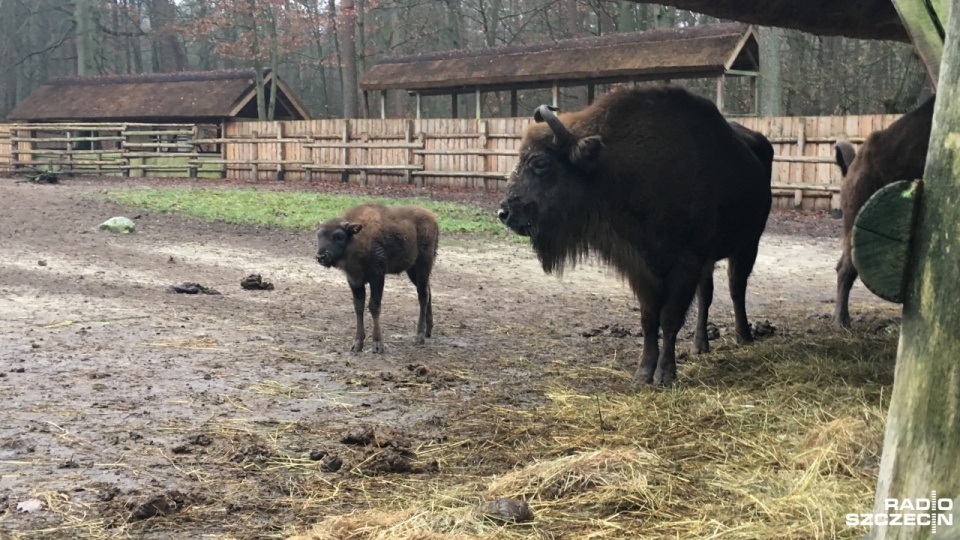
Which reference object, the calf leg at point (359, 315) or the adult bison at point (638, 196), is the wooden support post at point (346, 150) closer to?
the calf leg at point (359, 315)

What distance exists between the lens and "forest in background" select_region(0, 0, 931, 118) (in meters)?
29.5

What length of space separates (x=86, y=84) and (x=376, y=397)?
3667 cm

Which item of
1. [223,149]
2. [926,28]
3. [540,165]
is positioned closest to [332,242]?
[540,165]

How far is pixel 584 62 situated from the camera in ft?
89.0

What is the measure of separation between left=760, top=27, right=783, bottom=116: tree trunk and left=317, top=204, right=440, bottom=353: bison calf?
58.4 feet

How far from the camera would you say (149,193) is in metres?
22.5

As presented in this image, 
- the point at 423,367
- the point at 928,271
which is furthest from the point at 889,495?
the point at 423,367

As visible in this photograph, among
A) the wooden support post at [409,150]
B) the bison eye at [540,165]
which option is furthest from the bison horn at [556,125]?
the wooden support post at [409,150]

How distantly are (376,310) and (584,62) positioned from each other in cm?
2017

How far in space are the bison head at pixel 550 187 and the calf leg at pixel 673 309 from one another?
2.65 feet

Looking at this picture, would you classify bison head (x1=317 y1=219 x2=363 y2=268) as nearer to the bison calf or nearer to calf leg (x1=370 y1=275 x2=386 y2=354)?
the bison calf

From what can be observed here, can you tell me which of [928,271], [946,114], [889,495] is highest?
[946,114]

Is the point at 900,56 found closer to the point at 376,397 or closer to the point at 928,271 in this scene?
the point at 376,397

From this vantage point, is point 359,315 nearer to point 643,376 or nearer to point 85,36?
point 643,376
